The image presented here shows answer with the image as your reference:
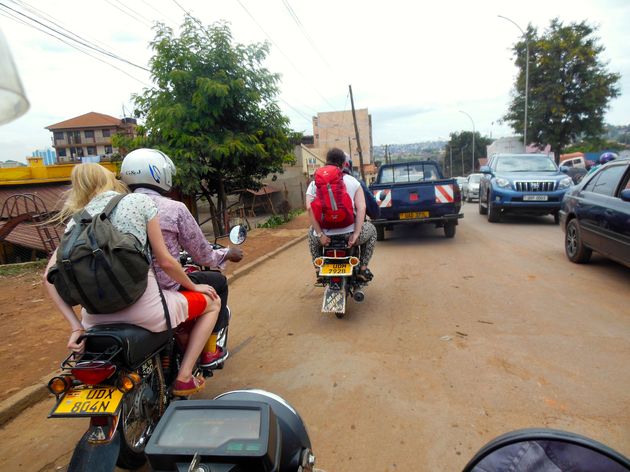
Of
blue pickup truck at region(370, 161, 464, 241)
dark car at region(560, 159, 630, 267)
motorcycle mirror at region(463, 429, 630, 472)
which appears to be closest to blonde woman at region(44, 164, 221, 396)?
motorcycle mirror at region(463, 429, 630, 472)

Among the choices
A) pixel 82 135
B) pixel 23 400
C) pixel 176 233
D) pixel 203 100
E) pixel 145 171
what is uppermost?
pixel 82 135

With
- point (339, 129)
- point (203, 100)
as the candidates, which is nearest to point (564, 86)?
point (203, 100)

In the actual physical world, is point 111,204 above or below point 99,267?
above

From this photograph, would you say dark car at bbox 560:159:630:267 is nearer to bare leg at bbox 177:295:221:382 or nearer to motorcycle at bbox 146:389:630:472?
bare leg at bbox 177:295:221:382

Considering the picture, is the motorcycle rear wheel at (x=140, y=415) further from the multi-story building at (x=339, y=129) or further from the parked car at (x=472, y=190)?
the multi-story building at (x=339, y=129)

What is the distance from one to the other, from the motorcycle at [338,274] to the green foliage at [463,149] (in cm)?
7408

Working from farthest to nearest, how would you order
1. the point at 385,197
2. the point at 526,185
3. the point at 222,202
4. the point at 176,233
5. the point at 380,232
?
the point at 222,202 < the point at 526,185 < the point at 380,232 < the point at 385,197 < the point at 176,233

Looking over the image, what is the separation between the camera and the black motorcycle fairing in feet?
6.61

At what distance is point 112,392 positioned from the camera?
194 centimetres

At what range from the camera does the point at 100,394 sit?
192 centimetres

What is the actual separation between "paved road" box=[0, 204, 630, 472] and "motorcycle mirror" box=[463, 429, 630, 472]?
137 cm

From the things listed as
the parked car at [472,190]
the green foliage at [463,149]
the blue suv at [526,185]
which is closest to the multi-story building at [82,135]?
the green foliage at [463,149]

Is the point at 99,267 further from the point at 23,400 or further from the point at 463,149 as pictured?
the point at 463,149

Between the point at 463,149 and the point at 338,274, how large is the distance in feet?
258
